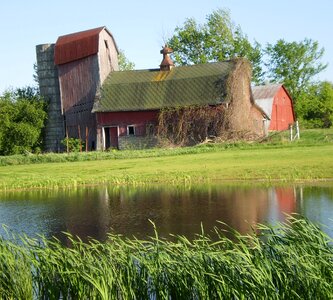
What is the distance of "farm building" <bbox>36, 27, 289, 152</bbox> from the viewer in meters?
50.7

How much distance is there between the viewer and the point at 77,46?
54.1m

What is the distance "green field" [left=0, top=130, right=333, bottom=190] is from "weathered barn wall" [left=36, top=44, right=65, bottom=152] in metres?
10.5

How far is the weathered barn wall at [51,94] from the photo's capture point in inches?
2154

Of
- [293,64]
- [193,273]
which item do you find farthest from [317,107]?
[193,273]

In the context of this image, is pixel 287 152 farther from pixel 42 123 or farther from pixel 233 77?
pixel 42 123

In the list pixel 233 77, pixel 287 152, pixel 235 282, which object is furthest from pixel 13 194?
pixel 233 77

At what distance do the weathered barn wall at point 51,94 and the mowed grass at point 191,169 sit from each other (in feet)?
48.2

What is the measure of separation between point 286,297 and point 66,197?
62.4 ft

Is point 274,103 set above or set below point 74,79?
below

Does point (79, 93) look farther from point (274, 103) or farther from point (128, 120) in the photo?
point (274, 103)

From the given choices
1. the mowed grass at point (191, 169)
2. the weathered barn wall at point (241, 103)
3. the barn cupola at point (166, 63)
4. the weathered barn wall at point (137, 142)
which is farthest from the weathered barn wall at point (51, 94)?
the mowed grass at point (191, 169)

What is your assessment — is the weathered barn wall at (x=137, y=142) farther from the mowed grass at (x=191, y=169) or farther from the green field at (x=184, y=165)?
the mowed grass at (x=191, y=169)

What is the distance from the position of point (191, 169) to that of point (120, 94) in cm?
2166

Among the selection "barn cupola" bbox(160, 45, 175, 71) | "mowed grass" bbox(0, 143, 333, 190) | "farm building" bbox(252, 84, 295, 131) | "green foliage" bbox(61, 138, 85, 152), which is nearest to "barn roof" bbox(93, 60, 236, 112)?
"barn cupola" bbox(160, 45, 175, 71)
